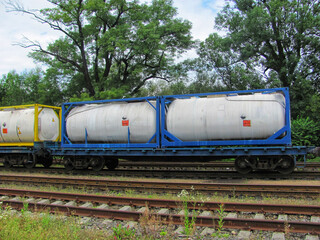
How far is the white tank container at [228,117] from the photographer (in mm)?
10875

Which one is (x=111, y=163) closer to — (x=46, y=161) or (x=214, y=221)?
(x=46, y=161)

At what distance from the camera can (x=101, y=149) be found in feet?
43.2

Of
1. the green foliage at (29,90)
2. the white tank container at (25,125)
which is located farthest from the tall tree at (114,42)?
the white tank container at (25,125)

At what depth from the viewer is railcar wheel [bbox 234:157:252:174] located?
11383mm

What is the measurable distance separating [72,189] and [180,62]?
20299 mm

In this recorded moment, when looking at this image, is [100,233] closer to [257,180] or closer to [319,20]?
[257,180]

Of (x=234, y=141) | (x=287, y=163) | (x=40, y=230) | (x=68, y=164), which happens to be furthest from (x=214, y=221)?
(x=68, y=164)

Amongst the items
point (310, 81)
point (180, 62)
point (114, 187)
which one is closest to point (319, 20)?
point (310, 81)

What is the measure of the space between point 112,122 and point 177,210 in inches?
274

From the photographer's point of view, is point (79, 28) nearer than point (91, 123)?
No

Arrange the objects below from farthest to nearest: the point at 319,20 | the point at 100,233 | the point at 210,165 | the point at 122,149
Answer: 1. the point at 319,20
2. the point at 210,165
3. the point at 122,149
4. the point at 100,233

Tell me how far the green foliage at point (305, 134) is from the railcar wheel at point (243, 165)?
27.3 ft

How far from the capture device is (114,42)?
24047 millimetres

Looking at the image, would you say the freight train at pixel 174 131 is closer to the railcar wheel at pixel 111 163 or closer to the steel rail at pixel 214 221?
the railcar wheel at pixel 111 163
